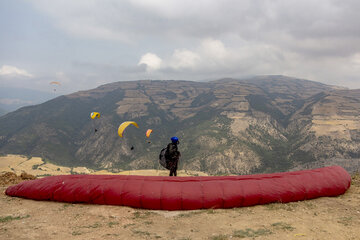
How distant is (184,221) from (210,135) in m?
106

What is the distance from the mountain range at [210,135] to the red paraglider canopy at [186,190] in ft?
237

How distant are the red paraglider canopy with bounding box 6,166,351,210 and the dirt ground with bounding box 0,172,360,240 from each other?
1.14ft

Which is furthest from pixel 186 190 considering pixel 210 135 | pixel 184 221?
pixel 210 135

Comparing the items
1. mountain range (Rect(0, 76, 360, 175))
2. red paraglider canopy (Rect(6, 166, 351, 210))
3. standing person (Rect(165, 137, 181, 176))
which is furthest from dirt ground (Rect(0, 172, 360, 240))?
mountain range (Rect(0, 76, 360, 175))

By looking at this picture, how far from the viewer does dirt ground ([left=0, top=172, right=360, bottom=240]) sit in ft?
25.9

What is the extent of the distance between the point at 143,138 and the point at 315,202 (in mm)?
136742

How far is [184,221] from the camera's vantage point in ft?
30.8

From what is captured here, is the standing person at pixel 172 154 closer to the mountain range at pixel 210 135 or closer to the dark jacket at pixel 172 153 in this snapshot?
the dark jacket at pixel 172 153

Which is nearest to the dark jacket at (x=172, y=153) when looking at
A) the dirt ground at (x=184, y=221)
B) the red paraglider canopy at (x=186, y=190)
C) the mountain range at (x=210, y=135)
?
the red paraglider canopy at (x=186, y=190)

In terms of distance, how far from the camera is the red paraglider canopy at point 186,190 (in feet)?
34.9

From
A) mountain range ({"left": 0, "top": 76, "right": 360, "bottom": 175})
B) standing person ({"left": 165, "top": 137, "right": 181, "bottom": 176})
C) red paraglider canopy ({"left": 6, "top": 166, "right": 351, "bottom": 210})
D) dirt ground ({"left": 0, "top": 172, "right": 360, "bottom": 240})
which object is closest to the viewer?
dirt ground ({"left": 0, "top": 172, "right": 360, "bottom": 240})

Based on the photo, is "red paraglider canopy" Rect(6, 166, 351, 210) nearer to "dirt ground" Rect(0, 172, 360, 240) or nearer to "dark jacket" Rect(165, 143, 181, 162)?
"dirt ground" Rect(0, 172, 360, 240)

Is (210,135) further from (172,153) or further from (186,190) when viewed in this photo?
(186,190)

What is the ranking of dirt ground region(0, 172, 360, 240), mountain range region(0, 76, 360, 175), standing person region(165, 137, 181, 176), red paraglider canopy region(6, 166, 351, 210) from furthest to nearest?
mountain range region(0, 76, 360, 175)
standing person region(165, 137, 181, 176)
red paraglider canopy region(6, 166, 351, 210)
dirt ground region(0, 172, 360, 240)
